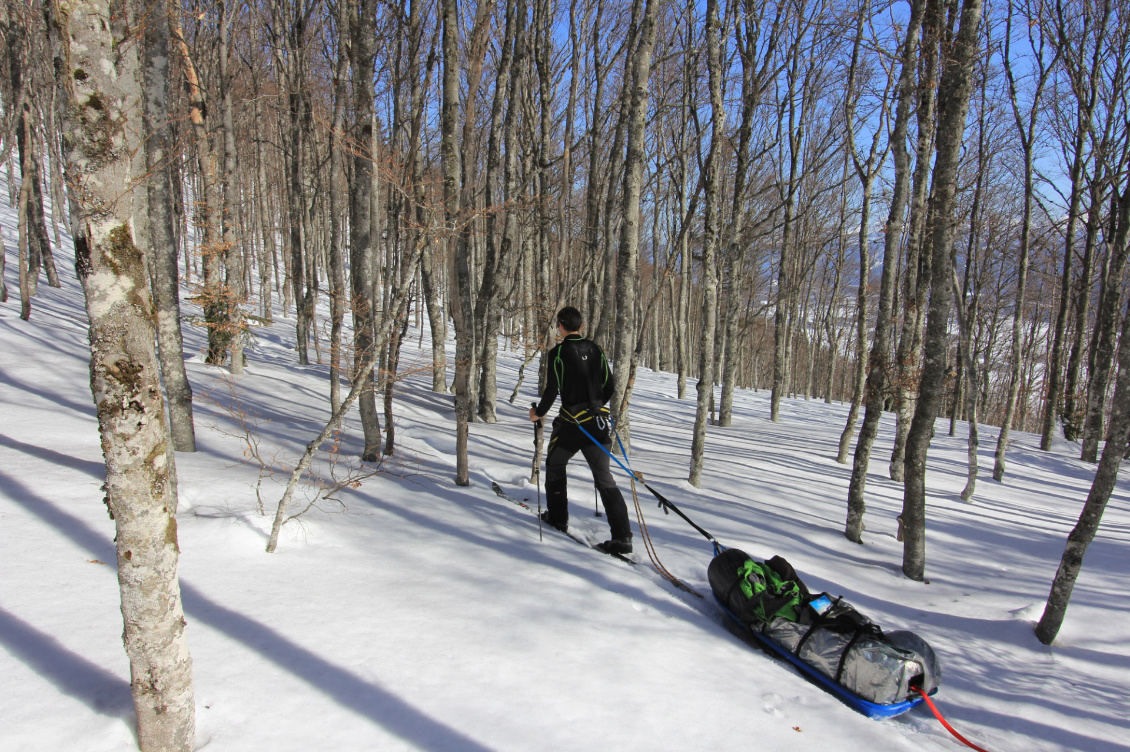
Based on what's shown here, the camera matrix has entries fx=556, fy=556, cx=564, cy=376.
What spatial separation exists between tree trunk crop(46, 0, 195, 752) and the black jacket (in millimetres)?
3040

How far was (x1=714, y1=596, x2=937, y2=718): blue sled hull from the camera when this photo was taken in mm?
3158

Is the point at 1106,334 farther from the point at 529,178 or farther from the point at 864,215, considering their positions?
the point at 529,178

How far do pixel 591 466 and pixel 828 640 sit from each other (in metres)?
2.02

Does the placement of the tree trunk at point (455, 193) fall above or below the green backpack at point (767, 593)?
above

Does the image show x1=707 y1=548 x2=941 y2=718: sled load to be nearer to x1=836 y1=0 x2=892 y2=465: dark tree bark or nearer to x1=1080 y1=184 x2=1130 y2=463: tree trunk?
x1=836 y1=0 x2=892 y2=465: dark tree bark

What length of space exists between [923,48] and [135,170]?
707 cm

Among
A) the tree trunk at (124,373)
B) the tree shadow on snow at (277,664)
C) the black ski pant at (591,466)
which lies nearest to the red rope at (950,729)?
the black ski pant at (591,466)

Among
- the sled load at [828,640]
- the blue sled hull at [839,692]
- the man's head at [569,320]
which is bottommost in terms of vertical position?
the blue sled hull at [839,692]

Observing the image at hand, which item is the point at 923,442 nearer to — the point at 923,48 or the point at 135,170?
the point at 923,48

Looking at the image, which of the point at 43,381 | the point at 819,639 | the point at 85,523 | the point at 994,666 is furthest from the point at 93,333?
the point at 43,381

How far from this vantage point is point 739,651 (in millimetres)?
3352

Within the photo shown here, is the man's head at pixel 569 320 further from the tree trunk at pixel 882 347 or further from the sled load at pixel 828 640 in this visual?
the tree trunk at pixel 882 347

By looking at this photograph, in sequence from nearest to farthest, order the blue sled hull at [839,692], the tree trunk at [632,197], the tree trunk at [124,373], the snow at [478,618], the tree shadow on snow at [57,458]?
1. the tree trunk at [124,373]
2. the snow at [478,618]
3. the blue sled hull at [839,692]
4. the tree shadow on snow at [57,458]
5. the tree trunk at [632,197]

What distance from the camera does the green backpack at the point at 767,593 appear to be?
3654 millimetres
